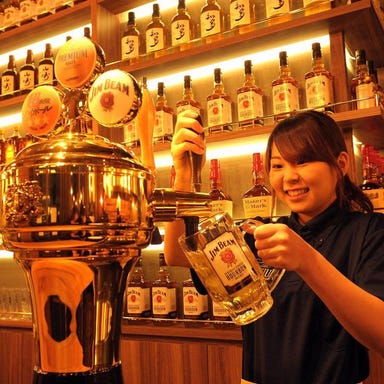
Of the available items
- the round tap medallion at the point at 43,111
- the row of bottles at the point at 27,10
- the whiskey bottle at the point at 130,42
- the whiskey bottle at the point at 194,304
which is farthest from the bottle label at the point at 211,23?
the round tap medallion at the point at 43,111

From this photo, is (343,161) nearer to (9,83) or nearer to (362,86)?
(362,86)

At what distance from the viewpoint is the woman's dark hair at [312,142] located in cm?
101

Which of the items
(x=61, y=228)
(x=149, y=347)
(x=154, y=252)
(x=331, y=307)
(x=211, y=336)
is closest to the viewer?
(x=61, y=228)

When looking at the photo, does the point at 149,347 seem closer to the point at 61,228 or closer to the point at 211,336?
the point at 211,336

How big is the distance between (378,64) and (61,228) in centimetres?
202

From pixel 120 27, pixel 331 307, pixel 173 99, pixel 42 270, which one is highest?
pixel 120 27

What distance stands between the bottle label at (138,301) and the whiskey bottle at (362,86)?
1094 millimetres

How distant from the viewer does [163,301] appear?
1.86m

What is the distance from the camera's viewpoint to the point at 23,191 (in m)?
0.29

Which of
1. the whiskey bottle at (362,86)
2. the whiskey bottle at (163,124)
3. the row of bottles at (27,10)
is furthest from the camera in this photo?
the row of bottles at (27,10)

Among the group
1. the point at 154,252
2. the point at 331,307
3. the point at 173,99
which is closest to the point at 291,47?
the point at 173,99

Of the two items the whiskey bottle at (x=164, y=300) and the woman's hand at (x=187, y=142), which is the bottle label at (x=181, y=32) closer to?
the whiskey bottle at (x=164, y=300)

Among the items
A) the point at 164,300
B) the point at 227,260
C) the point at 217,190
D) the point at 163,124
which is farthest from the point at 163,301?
the point at 227,260

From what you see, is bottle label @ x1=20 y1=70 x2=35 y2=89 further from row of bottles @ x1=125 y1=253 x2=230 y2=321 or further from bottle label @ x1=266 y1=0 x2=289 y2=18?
bottle label @ x1=266 y1=0 x2=289 y2=18
